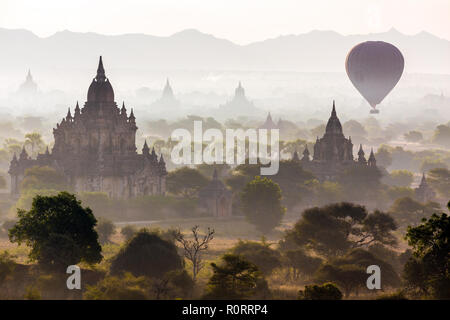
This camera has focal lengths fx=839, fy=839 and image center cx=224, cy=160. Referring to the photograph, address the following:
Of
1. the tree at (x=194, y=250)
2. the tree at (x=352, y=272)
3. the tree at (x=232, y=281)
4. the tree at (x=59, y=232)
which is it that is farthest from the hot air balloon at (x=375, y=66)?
the tree at (x=232, y=281)

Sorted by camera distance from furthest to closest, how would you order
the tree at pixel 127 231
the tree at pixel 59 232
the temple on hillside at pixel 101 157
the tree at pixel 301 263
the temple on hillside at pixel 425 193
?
the temple on hillside at pixel 425 193
the temple on hillside at pixel 101 157
the tree at pixel 127 231
the tree at pixel 301 263
the tree at pixel 59 232

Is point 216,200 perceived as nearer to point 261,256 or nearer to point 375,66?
point 261,256

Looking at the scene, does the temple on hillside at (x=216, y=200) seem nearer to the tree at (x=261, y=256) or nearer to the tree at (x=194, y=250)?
the tree at (x=194, y=250)

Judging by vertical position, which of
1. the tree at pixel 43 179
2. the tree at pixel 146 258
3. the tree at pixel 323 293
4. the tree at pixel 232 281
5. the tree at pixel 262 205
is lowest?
the tree at pixel 323 293

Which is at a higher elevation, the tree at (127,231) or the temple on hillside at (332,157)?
the temple on hillside at (332,157)

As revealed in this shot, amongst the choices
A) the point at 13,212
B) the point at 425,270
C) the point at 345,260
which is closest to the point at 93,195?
the point at 13,212

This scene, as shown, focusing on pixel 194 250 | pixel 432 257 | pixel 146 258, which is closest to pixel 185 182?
pixel 194 250
